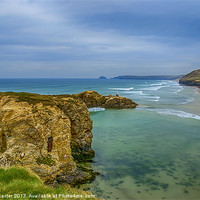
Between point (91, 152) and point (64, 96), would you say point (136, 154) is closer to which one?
point (91, 152)

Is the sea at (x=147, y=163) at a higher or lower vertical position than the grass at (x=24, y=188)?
lower

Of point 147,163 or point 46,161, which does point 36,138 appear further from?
point 147,163

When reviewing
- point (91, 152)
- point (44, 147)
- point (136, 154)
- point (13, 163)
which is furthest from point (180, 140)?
point (13, 163)

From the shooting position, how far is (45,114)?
16.0 meters

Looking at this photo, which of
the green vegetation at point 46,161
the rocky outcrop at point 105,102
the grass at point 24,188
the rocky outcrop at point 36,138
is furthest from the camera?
the rocky outcrop at point 105,102

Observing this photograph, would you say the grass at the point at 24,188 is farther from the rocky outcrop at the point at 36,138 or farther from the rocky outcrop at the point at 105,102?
the rocky outcrop at the point at 105,102

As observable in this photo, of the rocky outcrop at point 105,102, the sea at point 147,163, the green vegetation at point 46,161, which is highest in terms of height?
the rocky outcrop at point 105,102

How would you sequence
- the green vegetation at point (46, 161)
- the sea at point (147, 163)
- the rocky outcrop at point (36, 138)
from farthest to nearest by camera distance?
1. the sea at point (147, 163)
2. the green vegetation at point (46, 161)
3. the rocky outcrop at point (36, 138)

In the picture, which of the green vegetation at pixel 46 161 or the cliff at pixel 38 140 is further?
the green vegetation at pixel 46 161

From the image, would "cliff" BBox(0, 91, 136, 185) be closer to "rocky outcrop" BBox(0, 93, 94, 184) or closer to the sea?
"rocky outcrop" BBox(0, 93, 94, 184)

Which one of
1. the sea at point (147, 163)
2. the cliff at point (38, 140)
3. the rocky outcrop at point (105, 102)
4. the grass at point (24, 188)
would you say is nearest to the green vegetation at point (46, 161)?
the cliff at point (38, 140)

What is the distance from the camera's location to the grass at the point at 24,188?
10141 millimetres

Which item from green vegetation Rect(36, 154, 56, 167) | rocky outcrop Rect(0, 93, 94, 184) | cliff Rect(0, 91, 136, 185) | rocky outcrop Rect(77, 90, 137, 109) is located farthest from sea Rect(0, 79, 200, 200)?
rocky outcrop Rect(77, 90, 137, 109)

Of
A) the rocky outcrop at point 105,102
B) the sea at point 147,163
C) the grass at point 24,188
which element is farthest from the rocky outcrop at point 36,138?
the rocky outcrop at point 105,102
